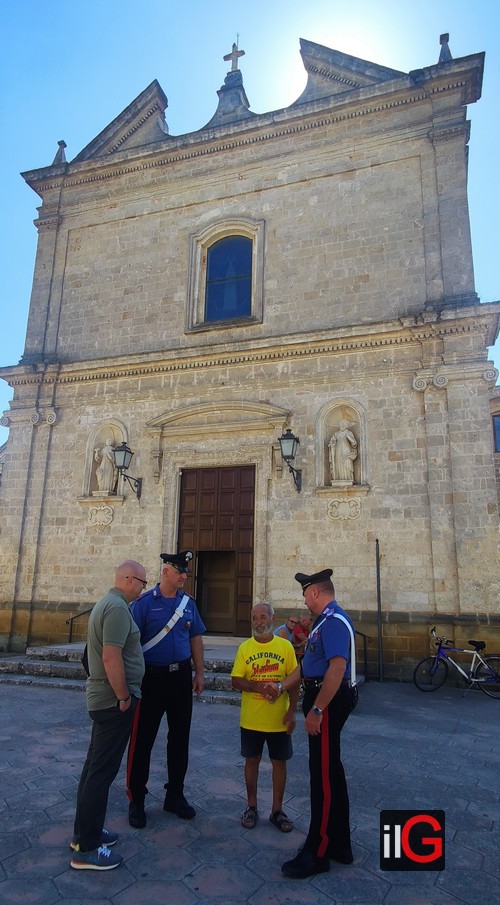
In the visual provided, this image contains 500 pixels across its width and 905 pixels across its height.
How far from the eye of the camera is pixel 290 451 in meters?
Answer: 11.2

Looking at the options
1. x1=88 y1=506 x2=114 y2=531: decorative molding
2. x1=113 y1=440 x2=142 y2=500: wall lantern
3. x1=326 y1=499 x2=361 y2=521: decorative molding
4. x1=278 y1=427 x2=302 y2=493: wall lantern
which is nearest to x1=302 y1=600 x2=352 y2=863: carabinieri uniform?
x1=326 y1=499 x2=361 y2=521: decorative molding

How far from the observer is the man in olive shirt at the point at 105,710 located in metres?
3.46

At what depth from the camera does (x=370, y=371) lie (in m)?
11.6

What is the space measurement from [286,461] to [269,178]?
7.08m

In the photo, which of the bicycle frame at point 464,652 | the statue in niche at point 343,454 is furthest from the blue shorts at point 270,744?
the statue in niche at point 343,454

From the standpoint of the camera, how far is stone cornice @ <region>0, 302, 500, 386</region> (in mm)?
10945

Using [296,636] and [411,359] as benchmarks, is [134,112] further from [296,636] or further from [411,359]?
[296,636]

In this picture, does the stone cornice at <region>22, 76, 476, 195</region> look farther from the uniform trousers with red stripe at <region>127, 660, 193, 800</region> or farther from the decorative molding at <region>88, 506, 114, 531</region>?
the uniform trousers with red stripe at <region>127, 660, 193, 800</region>

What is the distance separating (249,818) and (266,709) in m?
0.73

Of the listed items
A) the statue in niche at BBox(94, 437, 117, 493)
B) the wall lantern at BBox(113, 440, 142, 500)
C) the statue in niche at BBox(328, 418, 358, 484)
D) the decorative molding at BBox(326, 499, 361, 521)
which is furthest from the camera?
the statue in niche at BBox(94, 437, 117, 493)

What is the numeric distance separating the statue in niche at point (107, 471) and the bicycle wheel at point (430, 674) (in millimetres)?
7319

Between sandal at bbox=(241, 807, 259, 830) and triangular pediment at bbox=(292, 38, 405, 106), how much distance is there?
14.1 meters

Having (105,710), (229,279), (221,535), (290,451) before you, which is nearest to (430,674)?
(290,451)

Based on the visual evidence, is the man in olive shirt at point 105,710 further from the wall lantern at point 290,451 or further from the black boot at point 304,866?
the wall lantern at point 290,451
